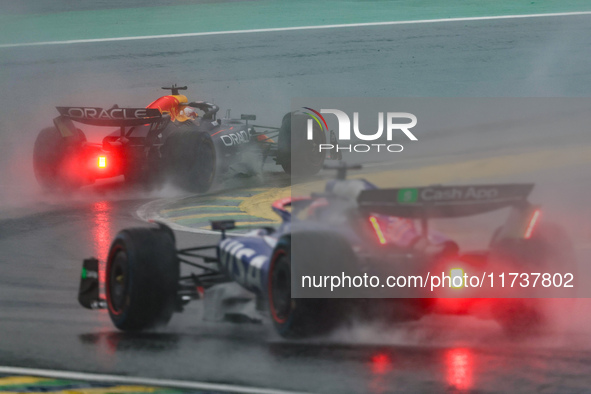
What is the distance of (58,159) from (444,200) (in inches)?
344

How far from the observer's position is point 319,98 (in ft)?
64.0

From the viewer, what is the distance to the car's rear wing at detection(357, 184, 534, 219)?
6129 millimetres

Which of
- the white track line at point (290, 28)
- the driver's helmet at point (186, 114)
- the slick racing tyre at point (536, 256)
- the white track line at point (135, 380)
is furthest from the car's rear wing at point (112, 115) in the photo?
the white track line at point (290, 28)

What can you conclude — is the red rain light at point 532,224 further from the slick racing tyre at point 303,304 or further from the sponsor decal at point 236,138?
the sponsor decal at point 236,138

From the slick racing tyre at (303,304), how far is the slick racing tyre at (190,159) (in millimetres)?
7369

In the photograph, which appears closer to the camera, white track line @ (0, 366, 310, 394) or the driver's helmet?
white track line @ (0, 366, 310, 394)

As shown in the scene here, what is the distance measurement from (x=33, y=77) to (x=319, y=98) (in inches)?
296

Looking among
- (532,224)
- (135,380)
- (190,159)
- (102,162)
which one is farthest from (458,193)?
(102,162)

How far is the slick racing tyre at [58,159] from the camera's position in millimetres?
13445

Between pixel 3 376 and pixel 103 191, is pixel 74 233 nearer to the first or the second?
pixel 103 191

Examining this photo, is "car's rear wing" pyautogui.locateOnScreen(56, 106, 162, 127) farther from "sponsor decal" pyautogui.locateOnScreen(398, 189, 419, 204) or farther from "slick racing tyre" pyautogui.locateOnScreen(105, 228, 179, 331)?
"sponsor decal" pyautogui.locateOnScreen(398, 189, 419, 204)

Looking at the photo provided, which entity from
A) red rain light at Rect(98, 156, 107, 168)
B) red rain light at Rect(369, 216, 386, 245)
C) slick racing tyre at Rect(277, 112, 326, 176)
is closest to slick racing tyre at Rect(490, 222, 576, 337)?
red rain light at Rect(369, 216, 386, 245)

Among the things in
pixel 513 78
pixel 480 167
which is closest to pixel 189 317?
pixel 480 167

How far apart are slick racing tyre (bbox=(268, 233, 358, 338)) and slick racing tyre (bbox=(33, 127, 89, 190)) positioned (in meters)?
7.69
